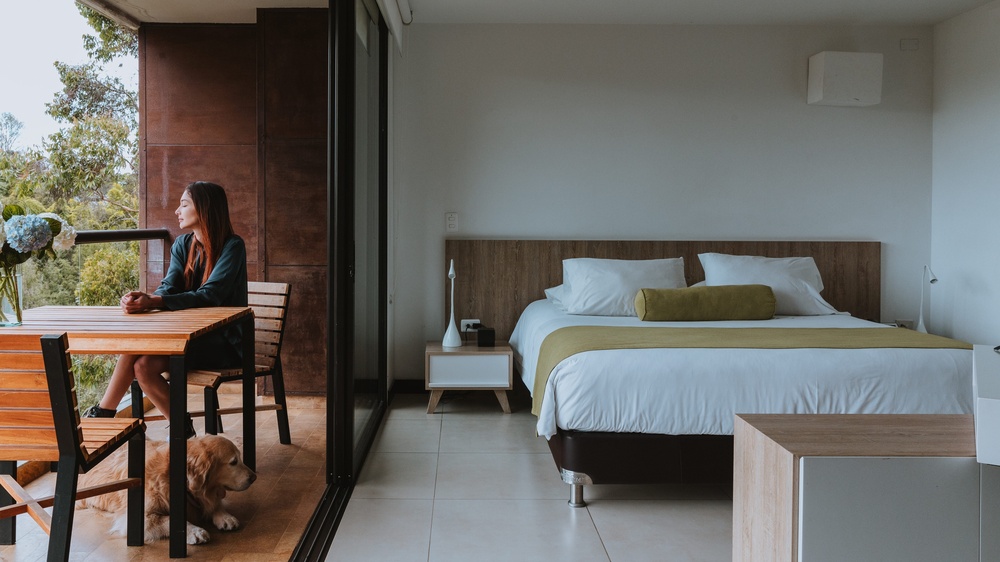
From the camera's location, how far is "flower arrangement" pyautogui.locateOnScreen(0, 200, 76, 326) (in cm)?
233

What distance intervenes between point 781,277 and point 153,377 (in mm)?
3382

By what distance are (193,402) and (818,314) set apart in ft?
12.2

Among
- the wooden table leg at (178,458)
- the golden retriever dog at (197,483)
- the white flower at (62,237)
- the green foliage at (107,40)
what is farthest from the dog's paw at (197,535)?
the green foliage at (107,40)

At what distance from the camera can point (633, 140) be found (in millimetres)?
5027

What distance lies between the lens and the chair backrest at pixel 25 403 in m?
1.88

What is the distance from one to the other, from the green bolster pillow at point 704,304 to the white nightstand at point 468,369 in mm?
867

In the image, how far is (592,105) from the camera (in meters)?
5.01

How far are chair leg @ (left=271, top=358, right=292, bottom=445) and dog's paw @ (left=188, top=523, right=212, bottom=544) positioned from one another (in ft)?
3.76

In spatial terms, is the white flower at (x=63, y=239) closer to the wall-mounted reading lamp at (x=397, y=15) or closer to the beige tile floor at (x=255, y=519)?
the beige tile floor at (x=255, y=519)

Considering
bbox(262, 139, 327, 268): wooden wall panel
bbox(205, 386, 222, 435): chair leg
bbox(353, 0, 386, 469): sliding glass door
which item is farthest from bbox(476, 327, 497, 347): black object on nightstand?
bbox(205, 386, 222, 435): chair leg

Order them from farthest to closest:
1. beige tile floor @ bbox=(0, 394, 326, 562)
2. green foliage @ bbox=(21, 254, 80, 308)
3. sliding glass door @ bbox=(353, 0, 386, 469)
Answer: green foliage @ bbox=(21, 254, 80, 308), sliding glass door @ bbox=(353, 0, 386, 469), beige tile floor @ bbox=(0, 394, 326, 562)

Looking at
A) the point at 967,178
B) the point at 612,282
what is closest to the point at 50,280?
the point at 612,282

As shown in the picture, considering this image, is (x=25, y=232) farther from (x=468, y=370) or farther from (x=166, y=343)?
(x=468, y=370)

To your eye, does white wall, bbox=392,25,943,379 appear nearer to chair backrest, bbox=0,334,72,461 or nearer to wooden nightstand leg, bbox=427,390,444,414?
wooden nightstand leg, bbox=427,390,444,414
